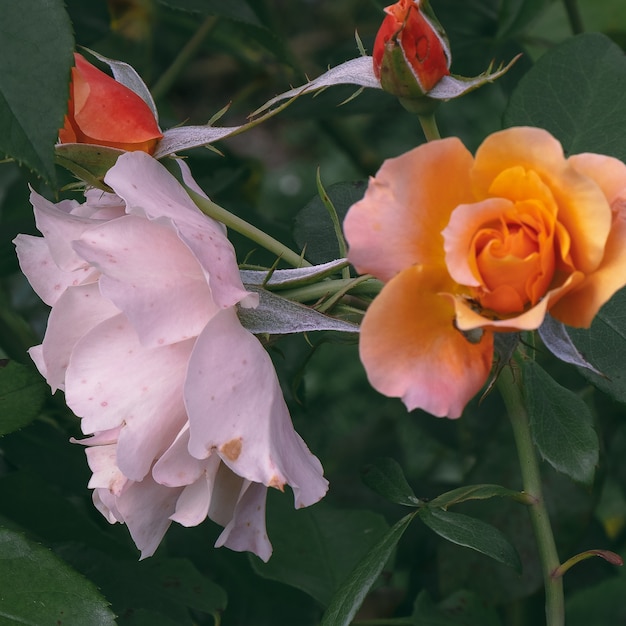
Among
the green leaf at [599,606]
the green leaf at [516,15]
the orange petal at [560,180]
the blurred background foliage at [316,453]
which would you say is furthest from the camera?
the green leaf at [599,606]

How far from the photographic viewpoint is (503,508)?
0.98 metres

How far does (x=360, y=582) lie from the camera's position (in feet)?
1.94

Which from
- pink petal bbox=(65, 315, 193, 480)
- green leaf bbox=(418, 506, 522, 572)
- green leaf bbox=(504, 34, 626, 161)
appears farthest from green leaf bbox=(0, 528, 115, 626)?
green leaf bbox=(504, 34, 626, 161)

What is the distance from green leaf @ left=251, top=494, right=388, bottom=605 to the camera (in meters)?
0.84

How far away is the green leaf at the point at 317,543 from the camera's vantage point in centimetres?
84

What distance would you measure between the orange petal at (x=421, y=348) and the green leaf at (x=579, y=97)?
0.95ft

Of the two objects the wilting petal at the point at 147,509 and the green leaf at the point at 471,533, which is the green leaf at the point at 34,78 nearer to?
the wilting petal at the point at 147,509

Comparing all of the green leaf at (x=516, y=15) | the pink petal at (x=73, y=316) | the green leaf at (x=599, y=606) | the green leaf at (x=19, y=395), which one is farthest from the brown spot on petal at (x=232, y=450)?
the green leaf at (x=599, y=606)

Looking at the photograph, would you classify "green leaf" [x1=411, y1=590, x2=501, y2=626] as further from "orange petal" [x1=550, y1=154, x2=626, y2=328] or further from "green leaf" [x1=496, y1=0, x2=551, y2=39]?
"green leaf" [x1=496, y1=0, x2=551, y2=39]

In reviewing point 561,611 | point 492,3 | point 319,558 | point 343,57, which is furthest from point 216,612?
point 492,3

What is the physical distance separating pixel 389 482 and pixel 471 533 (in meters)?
0.08

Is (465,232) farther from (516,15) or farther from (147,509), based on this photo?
(516,15)

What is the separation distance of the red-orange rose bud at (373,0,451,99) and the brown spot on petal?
0.24 metres

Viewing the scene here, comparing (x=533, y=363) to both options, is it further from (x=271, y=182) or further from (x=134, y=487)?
(x=271, y=182)
